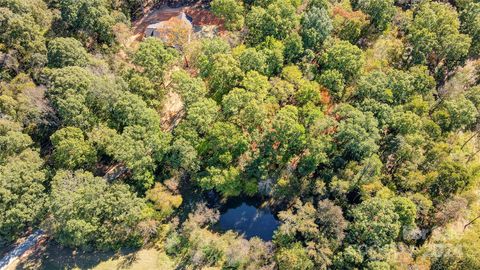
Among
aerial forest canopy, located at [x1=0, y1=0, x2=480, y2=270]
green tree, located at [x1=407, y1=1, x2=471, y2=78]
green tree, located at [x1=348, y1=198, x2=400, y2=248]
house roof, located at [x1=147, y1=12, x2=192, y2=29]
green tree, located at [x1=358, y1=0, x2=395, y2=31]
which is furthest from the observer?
house roof, located at [x1=147, y1=12, x2=192, y2=29]

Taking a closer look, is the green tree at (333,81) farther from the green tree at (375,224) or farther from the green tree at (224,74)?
the green tree at (375,224)

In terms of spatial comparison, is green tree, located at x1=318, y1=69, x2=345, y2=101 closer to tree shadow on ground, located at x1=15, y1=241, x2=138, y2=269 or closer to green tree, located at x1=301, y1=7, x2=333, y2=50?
green tree, located at x1=301, y1=7, x2=333, y2=50

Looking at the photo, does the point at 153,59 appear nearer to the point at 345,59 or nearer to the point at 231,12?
the point at 231,12

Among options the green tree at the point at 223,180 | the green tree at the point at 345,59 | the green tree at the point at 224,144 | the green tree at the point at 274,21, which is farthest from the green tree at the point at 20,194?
the green tree at the point at 345,59

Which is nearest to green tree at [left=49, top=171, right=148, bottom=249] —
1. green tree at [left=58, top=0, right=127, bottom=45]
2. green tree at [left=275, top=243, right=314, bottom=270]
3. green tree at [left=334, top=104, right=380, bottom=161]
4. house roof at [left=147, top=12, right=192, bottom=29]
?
green tree at [left=275, top=243, right=314, bottom=270]

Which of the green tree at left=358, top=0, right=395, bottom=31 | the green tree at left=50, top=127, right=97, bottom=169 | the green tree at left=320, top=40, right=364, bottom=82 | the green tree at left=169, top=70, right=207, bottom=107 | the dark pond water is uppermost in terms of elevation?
the green tree at left=358, top=0, right=395, bottom=31

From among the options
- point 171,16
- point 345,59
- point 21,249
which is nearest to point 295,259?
point 345,59
